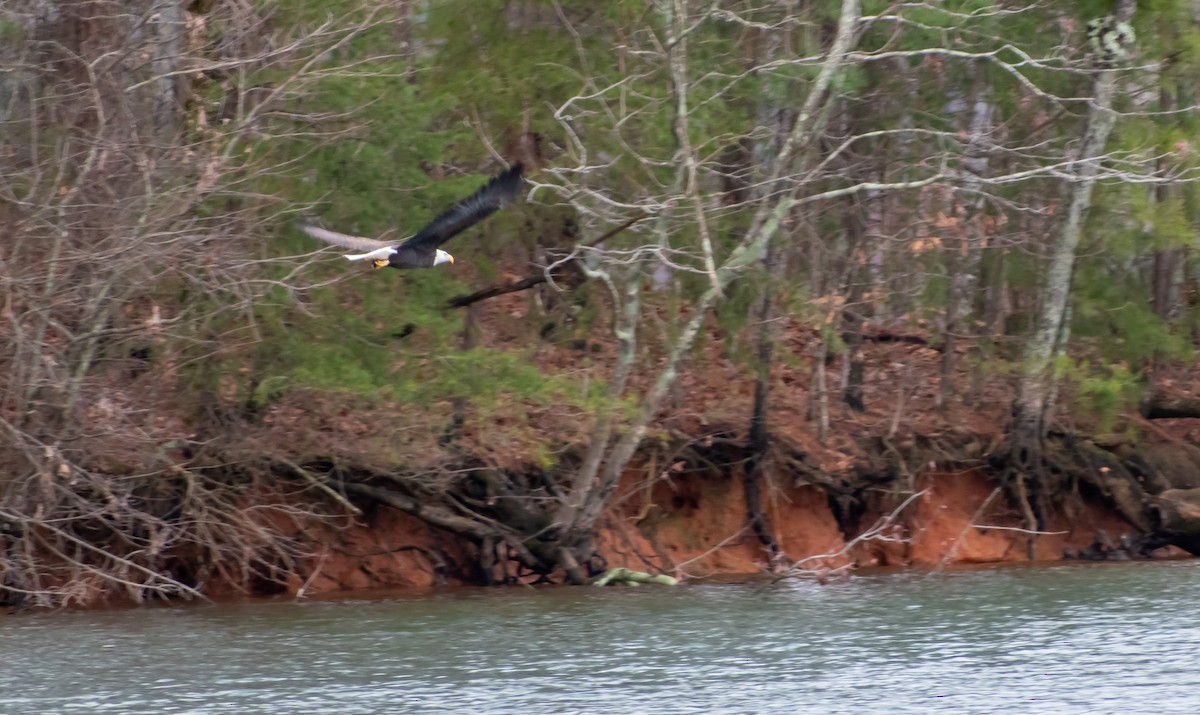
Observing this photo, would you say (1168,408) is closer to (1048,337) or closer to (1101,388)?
(1101,388)

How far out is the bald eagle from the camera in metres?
11.6

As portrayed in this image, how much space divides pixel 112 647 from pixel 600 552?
564cm

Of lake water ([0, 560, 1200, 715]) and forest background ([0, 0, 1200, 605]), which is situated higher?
forest background ([0, 0, 1200, 605])

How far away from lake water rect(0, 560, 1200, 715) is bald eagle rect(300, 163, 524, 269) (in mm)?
2904

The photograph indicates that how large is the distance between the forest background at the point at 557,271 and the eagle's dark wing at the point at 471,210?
123 centimetres

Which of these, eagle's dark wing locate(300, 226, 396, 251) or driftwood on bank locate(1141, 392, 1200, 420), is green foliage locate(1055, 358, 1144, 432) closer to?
driftwood on bank locate(1141, 392, 1200, 420)

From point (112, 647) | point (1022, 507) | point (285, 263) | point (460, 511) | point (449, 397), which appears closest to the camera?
point (112, 647)

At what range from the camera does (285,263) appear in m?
13.5

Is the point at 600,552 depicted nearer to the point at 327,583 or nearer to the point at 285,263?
the point at 327,583

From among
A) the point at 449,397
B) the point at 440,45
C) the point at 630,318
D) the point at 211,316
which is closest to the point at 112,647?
the point at 211,316

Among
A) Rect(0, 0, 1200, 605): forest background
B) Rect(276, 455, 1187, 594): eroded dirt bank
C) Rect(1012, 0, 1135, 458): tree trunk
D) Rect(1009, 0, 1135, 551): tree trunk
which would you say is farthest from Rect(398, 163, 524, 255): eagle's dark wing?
Rect(1012, 0, 1135, 458): tree trunk

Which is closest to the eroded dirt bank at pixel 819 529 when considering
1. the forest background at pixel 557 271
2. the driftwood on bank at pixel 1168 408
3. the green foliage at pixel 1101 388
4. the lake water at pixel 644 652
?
the forest background at pixel 557 271

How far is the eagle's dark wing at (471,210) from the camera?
11.6 metres

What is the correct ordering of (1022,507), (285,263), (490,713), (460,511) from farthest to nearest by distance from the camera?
1. (1022,507)
2. (460,511)
3. (285,263)
4. (490,713)
